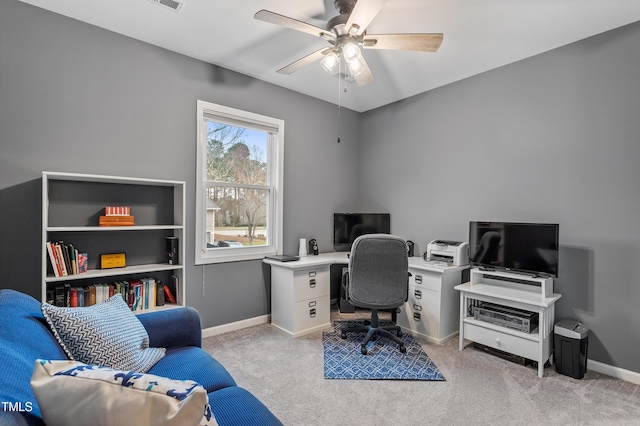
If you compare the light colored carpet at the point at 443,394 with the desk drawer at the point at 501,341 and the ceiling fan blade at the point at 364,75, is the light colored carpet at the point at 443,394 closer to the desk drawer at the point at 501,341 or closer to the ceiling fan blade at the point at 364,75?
the desk drawer at the point at 501,341

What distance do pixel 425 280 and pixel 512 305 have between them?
78 centimetres

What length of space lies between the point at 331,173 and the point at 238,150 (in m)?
1.34

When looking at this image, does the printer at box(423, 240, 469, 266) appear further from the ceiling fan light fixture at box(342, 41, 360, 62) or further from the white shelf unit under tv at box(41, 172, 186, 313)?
the white shelf unit under tv at box(41, 172, 186, 313)

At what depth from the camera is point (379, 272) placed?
116 inches

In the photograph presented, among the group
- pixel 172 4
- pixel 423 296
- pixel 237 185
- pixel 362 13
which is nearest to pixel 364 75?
pixel 362 13

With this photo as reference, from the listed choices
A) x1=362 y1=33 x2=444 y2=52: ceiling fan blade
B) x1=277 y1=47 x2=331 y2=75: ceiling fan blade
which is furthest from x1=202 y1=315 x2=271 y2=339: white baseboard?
x1=362 y1=33 x2=444 y2=52: ceiling fan blade

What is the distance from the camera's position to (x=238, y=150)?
11.9ft

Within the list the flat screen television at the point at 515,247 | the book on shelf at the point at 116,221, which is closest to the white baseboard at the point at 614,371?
the flat screen television at the point at 515,247

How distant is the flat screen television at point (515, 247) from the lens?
8.88 feet

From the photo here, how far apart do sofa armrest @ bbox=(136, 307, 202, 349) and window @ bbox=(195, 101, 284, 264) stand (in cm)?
129

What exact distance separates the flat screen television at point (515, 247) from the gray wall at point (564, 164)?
304 mm

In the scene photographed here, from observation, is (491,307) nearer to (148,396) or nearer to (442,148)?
(442,148)

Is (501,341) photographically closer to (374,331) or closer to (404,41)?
(374,331)

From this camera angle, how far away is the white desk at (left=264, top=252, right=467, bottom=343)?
10.5 feet
